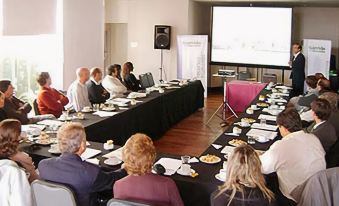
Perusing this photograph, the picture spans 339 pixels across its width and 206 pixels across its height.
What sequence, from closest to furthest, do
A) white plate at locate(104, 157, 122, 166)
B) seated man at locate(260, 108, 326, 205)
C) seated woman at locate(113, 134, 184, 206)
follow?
seated woman at locate(113, 134, 184, 206)
seated man at locate(260, 108, 326, 205)
white plate at locate(104, 157, 122, 166)

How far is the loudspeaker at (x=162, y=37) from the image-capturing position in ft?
37.2

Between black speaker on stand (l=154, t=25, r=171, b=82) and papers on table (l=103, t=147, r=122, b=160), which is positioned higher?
black speaker on stand (l=154, t=25, r=171, b=82)

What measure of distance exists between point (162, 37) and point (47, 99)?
574 cm

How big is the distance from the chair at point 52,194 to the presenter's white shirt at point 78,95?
3.86 m

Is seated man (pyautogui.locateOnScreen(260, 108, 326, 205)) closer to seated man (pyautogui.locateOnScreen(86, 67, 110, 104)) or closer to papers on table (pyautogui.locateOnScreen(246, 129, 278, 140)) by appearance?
papers on table (pyautogui.locateOnScreen(246, 129, 278, 140))

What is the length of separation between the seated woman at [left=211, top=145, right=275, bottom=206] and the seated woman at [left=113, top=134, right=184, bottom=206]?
30 cm

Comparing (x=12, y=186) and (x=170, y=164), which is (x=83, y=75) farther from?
(x=12, y=186)

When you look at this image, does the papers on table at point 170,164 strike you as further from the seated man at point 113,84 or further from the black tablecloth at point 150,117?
the seated man at point 113,84

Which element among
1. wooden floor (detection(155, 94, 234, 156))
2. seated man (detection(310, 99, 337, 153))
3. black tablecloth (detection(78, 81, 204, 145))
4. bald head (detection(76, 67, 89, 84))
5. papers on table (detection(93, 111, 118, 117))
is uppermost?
bald head (detection(76, 67, 89, 84))

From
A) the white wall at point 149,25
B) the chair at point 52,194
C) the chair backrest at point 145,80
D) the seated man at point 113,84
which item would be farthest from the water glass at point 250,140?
the white wall at point 149,25

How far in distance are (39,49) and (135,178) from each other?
6142 mm

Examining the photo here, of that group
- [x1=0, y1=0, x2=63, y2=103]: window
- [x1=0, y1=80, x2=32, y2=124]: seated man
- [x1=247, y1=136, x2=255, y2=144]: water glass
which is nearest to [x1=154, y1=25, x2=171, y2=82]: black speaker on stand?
[x1=0, y1=0, x2=63, y2=103]: window

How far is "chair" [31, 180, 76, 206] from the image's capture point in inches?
104

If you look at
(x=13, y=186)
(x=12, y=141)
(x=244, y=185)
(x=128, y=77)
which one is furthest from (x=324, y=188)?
(x=128, y=77)
